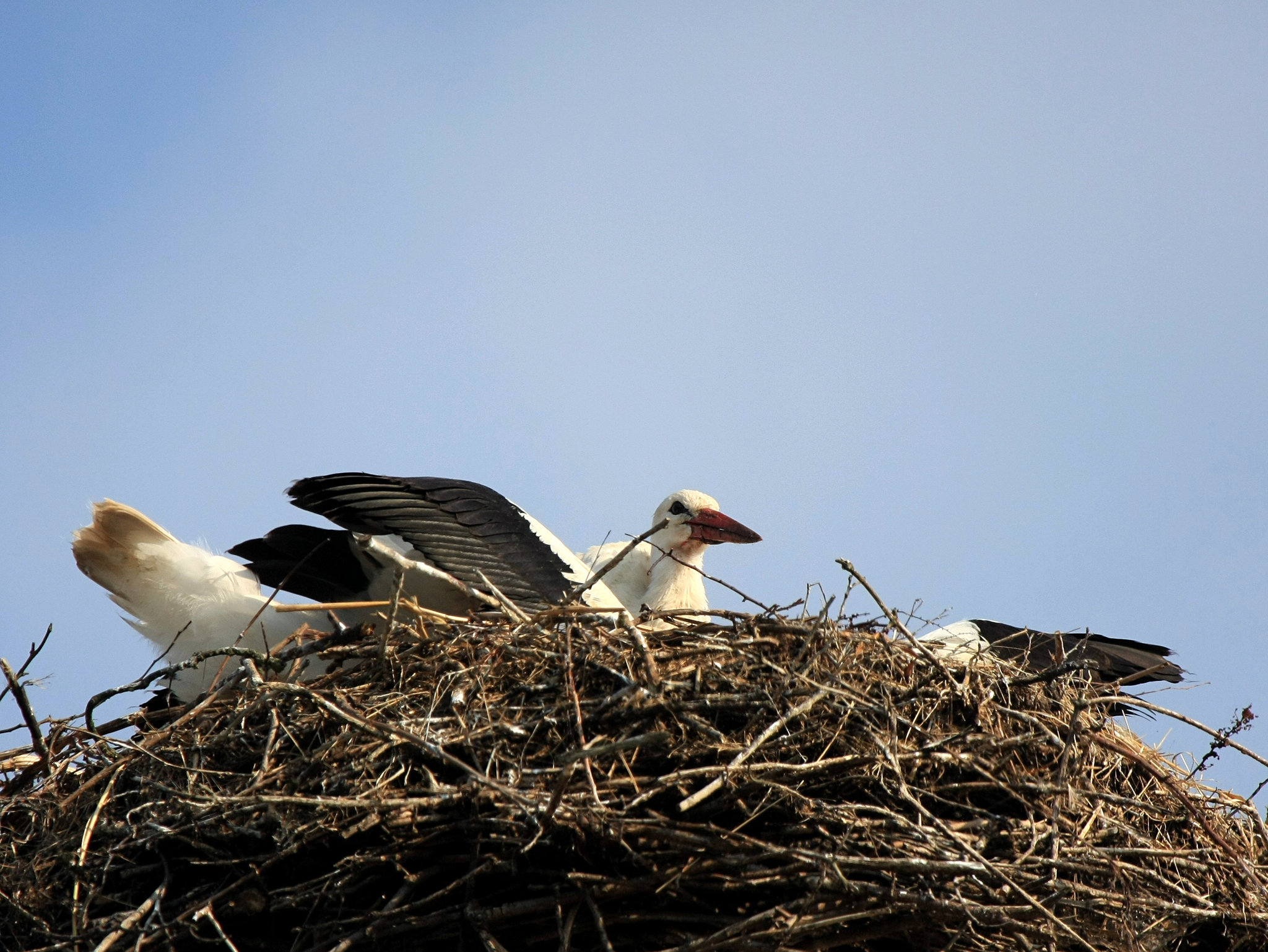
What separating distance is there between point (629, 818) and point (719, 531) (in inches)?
118

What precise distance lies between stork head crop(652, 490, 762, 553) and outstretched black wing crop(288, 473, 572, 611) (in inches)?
53.7

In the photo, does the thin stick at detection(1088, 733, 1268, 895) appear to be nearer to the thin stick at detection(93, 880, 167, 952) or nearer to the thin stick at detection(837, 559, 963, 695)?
the thin stick at detection(837, 559, 963, 695)

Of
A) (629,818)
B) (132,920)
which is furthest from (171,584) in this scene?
(629,818)

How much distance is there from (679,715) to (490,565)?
A: 1.42 meters

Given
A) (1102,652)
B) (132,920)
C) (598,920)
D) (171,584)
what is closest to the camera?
(598,920)

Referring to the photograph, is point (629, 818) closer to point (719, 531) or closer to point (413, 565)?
point (413, 565)

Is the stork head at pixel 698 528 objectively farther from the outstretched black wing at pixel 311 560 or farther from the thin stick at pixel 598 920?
the thin stick at pixel 598 920

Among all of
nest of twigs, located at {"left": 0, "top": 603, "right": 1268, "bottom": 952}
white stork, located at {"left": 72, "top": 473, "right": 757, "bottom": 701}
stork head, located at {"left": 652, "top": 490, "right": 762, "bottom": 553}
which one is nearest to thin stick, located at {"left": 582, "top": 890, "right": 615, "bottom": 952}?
nest of twigs, located at {"left": 0, "top": 603, "right": 1268, "bottom": 952}

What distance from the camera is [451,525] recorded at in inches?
168

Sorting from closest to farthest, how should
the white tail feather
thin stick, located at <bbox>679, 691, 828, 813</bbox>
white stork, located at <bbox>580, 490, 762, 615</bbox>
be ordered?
thin stick, located at <bbox>679, 691, 828, 813</bbox>, the white tail feather, white stork, located at <bbox>580, 490, 762, 615</bbox>

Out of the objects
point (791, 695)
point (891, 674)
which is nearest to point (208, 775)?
point (791, 695)

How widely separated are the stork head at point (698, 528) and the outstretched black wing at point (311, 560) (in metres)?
1.65

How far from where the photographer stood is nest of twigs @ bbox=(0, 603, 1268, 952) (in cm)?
283

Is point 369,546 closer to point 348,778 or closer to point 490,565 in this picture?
point 490,565
